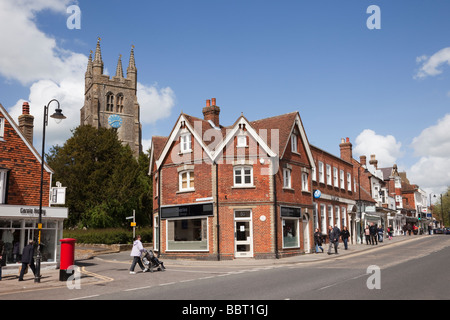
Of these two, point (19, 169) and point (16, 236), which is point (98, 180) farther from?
point (16, 236)

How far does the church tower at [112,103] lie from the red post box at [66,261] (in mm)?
77067

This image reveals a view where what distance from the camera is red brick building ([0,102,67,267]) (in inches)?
803

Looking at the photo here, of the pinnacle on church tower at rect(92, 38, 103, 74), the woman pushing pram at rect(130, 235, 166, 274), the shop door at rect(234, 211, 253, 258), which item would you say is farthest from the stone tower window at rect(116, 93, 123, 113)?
the woman pushing pram at rect(130, 235, 166, 274)

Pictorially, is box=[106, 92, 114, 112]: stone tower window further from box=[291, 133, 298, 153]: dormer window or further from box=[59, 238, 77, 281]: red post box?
box=[59, 238, 77, 281]: red post box

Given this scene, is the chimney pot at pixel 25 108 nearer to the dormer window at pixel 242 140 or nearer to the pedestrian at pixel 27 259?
the pedestrian at pixel 27 259

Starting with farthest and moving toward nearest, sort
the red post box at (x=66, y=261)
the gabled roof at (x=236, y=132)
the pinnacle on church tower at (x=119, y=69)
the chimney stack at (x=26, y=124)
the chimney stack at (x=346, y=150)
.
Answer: the pinnacle on church tower at (x=119, y=69), the chimney stack at (x=346, y=150), the gabled roof at (x=236, y=132), the chimney stack at (x=26, y=124), the red post box at (x=66, y=261)

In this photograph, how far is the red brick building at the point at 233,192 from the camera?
26234 millimetres

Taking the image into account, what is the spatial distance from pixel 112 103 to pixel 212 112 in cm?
7068

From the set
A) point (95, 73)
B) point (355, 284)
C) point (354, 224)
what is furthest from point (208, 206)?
point (95, 73)

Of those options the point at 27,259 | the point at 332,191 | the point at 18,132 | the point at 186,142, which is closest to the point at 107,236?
the point at 186,142

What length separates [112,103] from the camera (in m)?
97.2

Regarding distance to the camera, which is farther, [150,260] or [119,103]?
[119,103]

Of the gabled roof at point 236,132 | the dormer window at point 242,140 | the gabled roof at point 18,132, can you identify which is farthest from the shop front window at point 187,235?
the gabled roof at point 18,132

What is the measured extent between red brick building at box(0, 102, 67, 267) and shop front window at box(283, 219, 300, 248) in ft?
44.0
